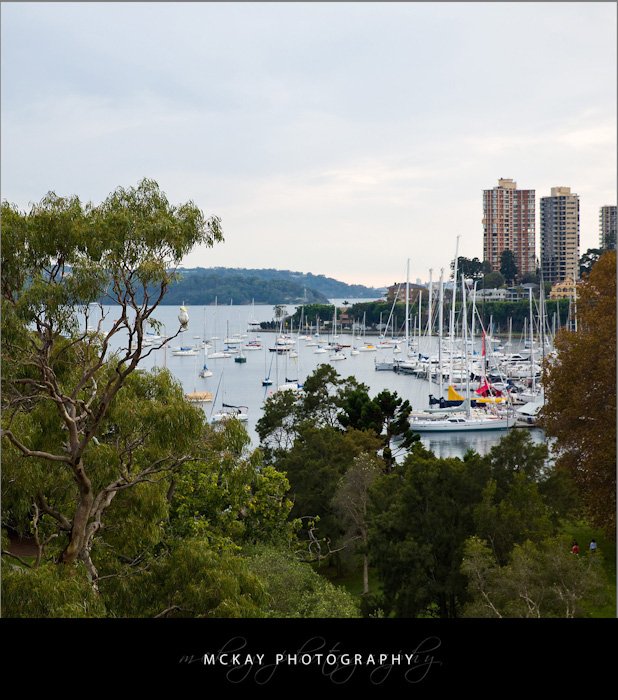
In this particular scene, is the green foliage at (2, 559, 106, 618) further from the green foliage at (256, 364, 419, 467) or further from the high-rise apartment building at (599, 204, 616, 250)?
the green foliage at (256, 364, 419, 467)

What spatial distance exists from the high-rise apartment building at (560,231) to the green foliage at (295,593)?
704 cm

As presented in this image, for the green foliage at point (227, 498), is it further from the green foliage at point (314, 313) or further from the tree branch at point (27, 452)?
the green foliage at point (314, 313)

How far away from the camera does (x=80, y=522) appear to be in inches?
143

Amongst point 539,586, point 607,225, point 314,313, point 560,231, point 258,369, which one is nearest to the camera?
point 539,586

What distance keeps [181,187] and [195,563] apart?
7.91ft

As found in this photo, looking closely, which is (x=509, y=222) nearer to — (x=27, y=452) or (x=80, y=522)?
(x=80, y=522)

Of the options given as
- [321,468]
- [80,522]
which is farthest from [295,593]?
[321,468]

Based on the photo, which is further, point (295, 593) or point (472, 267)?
point (472, 267)

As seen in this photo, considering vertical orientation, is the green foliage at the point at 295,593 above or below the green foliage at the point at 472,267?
below

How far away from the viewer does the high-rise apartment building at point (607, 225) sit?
832cm

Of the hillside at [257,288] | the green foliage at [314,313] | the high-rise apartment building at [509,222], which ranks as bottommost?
the green foliage at [314,313]

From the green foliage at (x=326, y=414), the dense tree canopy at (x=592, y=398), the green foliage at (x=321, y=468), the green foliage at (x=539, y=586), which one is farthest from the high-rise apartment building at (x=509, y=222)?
the green foliage at (x=539, y=586)
